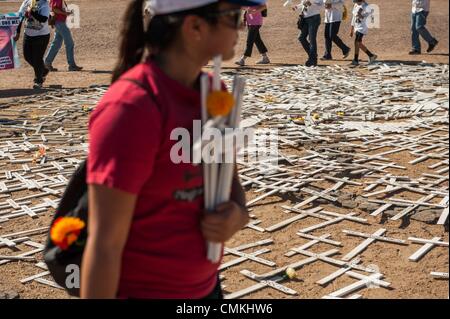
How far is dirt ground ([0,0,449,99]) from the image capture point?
47.8ft

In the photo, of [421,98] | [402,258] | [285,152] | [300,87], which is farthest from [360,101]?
[402,258]

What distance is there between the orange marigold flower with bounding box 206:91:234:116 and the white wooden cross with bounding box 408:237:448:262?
348cm

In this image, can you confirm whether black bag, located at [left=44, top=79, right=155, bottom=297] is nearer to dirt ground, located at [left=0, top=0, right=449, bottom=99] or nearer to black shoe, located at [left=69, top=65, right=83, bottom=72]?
dirt ground, located at [left=0, top=0, right=449, bottom=99]

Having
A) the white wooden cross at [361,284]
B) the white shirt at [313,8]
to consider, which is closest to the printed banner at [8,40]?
the white shirt at [313,8]

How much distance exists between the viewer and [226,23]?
2.06 meters

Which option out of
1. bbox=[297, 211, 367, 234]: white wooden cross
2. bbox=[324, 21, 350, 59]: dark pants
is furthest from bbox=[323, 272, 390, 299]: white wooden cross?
bbox=[324, 21, 350, 59]: dark pants

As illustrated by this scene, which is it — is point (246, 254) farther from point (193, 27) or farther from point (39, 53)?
point (39, 53)

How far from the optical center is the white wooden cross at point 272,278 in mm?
4582

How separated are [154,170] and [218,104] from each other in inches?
12.0

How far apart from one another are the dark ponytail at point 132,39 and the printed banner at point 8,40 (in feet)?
41.4

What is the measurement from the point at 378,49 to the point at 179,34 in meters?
17.6

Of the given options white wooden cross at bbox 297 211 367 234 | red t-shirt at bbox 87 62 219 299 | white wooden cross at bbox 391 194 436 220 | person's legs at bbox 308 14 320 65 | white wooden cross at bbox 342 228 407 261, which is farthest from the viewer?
person's legs at bbox 308 14 320 65

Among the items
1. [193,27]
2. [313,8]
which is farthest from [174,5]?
[313,8]

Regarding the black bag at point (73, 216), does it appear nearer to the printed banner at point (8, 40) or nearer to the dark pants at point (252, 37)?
the printed banner at point (8, 40)
